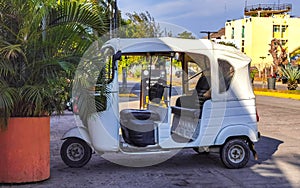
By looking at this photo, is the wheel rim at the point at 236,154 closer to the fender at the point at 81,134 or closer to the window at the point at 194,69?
the window at the point at 194,69

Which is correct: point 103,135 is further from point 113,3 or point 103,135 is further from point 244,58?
point 113,3

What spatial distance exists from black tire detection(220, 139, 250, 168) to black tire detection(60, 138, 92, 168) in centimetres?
221

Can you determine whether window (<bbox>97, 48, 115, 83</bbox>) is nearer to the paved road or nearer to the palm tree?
the palm tree


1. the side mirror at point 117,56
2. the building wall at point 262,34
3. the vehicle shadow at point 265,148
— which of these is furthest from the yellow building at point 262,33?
the side mirror at point 117,56

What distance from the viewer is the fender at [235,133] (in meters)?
7.82

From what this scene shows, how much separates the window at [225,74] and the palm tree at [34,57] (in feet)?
7.79

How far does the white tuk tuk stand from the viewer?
743 centimetres

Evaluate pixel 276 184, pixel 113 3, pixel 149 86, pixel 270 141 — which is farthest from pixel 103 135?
pixel 113 3

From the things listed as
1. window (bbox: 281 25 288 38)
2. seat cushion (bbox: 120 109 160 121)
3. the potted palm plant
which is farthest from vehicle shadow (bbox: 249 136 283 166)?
window (bbox: 281 25 288 38)

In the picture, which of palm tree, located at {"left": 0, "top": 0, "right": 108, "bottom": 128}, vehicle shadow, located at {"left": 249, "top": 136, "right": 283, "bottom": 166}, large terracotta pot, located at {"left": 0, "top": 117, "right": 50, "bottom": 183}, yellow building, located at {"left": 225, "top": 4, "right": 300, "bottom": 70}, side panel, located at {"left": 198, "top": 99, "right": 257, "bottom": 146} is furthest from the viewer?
yellow building, located at {"left": 225, "top": 4, "right": 300, "bottom": 70}

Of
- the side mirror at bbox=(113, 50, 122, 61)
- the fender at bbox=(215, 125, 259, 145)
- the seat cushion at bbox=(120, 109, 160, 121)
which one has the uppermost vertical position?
the side mirror at bbox=(113, 50, 122, 61)

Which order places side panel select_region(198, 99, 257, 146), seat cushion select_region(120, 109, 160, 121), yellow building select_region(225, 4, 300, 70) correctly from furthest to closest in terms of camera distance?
yellow building select_region(225, 4, 300, 70) → seat cushion select_region(120, 109, 160, 121) → side panel select_region(198, 99, 257, 146)

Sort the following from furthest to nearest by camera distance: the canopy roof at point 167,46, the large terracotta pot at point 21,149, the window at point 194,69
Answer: the window at point 194,69 < the canopy roof at point 167,46 < the large terracotta pot at point 21,149

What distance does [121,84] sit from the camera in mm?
7668
